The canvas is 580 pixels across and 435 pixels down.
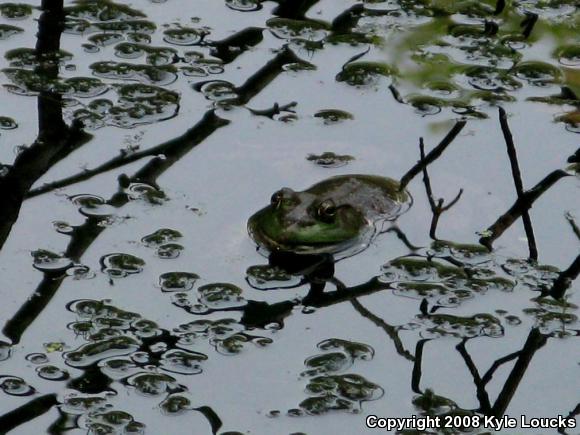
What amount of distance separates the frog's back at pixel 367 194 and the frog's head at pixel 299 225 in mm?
109

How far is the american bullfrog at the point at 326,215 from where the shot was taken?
161 inches

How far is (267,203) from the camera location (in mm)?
4289

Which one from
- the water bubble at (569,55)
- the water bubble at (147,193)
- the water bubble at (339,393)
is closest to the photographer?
the water bubble at (339,393)

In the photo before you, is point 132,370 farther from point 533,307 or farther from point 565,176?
point 565,176

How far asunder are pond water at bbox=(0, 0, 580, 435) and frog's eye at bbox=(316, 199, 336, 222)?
138 mm

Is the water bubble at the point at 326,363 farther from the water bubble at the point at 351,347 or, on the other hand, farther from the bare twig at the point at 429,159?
the bare twig at the point at 429,159

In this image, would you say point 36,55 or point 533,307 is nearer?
point 533,307

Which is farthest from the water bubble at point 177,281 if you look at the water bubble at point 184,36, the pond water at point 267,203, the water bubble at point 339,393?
the water bubble at point 184,36

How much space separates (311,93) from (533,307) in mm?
1500

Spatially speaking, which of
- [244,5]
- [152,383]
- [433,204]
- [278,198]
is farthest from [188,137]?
[152,383]

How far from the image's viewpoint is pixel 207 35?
17.4ft

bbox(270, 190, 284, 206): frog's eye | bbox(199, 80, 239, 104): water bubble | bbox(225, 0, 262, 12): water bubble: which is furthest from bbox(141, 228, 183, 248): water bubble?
bbox(225, 0, 262, 12): water bubble

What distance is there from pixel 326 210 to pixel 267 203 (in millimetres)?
260

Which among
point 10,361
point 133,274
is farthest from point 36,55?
point 10,361
